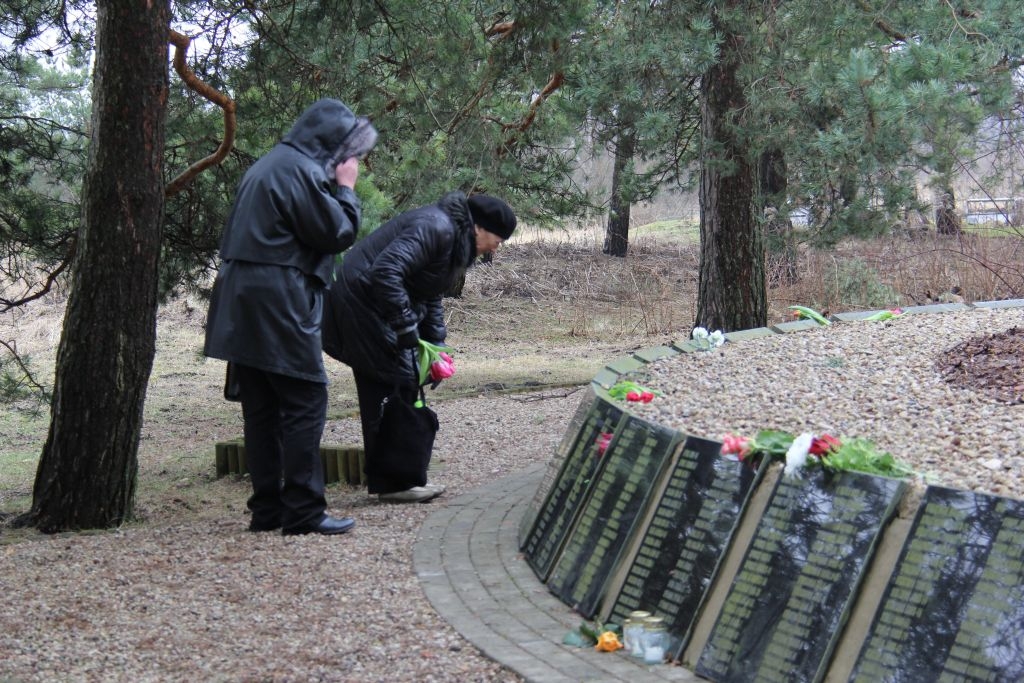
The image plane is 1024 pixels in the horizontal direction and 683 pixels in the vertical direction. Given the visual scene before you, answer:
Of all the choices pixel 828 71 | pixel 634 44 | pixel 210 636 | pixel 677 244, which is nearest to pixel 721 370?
pixel 210 636

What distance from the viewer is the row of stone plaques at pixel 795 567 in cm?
286

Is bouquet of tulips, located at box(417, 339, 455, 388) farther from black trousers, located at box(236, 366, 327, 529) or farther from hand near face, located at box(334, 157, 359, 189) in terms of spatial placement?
A: hand near face, located at box(334, 157, 359, 189)

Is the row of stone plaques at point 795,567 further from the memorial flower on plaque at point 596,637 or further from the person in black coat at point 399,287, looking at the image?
the person in black coat at point 399,287

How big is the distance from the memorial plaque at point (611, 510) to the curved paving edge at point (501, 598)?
0.28 ft

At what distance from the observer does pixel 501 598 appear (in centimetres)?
409

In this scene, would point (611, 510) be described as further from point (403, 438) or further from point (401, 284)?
point (403, 438)

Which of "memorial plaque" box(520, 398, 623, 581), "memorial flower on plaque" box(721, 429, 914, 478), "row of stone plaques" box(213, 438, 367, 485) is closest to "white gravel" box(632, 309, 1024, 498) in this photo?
"memorial flower on plaque" box(721, 429, 914, 478)

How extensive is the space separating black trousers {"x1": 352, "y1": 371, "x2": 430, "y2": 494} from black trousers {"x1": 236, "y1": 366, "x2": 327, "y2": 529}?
61cm

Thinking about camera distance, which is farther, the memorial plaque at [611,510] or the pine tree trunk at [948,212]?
the pine tree trunk at [948,212]

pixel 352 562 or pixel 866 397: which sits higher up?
pixel 866 397

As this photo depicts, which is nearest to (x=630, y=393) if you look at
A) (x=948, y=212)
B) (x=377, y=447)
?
(x=377, y=447)

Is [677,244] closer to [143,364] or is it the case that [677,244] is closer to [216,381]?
[216,381]

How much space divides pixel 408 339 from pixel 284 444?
0.81 metres

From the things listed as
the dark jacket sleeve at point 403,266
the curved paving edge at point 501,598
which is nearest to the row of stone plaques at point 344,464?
the curved paving edge at point 501,598
